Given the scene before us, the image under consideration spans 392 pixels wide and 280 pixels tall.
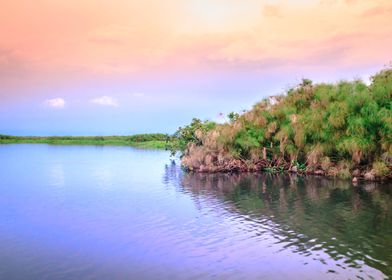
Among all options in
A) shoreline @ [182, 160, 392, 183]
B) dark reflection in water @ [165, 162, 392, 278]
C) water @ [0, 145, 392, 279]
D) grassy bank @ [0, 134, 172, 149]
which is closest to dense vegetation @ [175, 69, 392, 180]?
shoreline @ [182, 160, 392, 183]

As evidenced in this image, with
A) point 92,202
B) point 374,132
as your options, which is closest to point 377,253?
point 92,202

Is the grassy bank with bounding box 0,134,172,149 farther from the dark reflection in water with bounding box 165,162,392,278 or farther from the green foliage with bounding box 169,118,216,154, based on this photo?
the dark reflection in water with bounding box 165,162,392,278

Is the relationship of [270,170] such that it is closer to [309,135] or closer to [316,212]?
[309,135]

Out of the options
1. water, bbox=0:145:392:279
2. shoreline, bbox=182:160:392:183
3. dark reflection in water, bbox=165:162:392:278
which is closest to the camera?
water, bbox=0:145:392:279

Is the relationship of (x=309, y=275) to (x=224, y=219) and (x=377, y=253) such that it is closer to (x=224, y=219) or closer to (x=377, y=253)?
(x=377, y=253)

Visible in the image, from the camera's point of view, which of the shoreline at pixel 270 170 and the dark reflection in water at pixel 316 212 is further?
the shoreline at pixel 270 170

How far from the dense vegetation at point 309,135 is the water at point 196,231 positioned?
3874 mm

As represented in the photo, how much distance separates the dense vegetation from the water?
387 centimetres

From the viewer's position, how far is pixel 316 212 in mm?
21484

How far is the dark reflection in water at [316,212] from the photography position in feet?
48.0

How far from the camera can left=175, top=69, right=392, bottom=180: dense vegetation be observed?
110 ft

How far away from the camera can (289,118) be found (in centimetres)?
4022

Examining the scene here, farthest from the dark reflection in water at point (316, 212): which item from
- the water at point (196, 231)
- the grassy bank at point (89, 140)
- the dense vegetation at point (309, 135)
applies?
the grassy bank at point (89, 140)

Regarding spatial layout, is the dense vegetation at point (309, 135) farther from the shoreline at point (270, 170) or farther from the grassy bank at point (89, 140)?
the grassy bank at point (89, 140)
